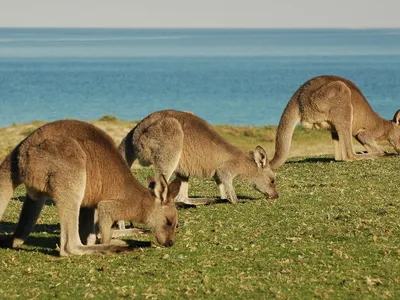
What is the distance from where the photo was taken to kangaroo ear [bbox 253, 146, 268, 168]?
10727 millimetres

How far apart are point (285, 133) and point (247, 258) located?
230 inches

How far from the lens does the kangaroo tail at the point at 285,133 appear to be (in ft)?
42.4

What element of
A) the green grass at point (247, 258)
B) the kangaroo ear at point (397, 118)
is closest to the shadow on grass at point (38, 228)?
the green grass at point (247, 258)

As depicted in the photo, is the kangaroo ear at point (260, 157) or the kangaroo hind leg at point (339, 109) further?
the kangaroo hind leg at point (339, 109)

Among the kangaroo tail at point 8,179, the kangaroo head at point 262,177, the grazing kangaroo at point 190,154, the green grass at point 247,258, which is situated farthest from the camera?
the kangaroo head at point 262,177

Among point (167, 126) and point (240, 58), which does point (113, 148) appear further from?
point (240, 58)

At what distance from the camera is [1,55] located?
162 m

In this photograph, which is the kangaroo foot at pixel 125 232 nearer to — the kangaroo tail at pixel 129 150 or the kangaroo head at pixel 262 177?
the kangaroo tail at pixel 129 150

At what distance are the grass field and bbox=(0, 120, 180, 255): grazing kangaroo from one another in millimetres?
254

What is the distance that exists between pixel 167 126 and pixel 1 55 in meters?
157

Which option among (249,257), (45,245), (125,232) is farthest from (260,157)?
(45,245)

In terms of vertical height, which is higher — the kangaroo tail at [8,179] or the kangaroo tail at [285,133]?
the kangaroo tail at [8,179]

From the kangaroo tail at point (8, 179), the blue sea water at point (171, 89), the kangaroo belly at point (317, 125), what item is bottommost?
the blue sea water at point (171, 89)

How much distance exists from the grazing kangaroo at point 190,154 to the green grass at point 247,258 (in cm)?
37
